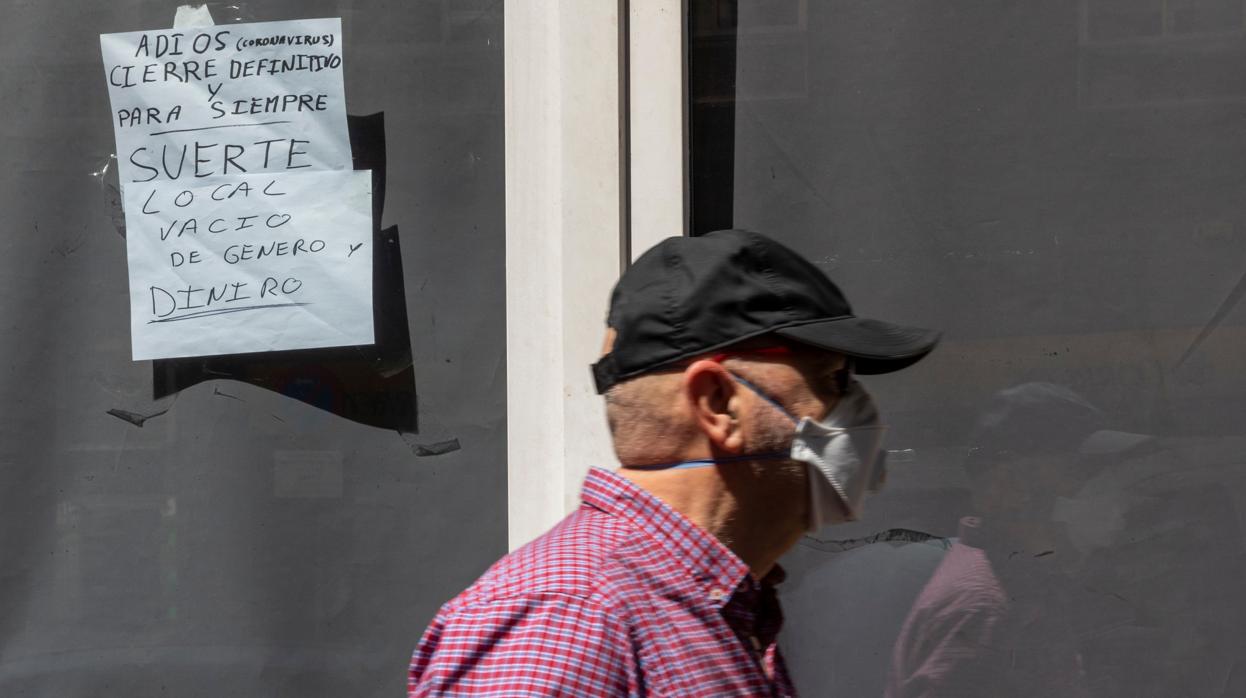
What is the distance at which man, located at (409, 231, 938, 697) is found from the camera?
125 centimetres

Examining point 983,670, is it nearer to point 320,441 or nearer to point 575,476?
point 575,476

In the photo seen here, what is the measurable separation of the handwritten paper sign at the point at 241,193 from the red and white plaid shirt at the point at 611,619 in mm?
1415

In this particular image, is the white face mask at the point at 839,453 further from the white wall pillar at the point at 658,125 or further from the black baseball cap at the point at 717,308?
the white wall pillar at the point at 658,125

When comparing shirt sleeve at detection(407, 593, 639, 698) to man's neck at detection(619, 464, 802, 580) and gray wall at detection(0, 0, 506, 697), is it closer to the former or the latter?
man's neck at detection(619, 464, 802, 580)

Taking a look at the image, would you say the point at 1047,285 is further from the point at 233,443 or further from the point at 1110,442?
the point at 233,443

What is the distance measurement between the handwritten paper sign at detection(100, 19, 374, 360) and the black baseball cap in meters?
1.32

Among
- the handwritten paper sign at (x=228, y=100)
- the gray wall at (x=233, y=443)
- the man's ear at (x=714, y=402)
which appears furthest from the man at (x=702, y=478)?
the handwritten paper sign at (x=228, y=100)

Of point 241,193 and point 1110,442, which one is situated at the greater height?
point 241,193

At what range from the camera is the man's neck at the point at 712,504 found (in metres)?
1.43

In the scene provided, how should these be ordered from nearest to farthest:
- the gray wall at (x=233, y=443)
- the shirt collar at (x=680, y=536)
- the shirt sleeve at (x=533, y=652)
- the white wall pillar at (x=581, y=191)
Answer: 1. the shirt sleeve at (x=533, y=652)
2. the shirt collar at (x=680, y=536)
3. the white wall pillar at (x=581, y=191)
4. the gray wall at (x=233, y=443)

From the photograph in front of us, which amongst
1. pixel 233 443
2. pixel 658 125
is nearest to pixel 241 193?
pixel 233 443

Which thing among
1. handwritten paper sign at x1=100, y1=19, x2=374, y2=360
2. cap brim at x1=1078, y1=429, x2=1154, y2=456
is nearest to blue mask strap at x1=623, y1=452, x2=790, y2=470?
cap brim at x1=1078, y1=429, x2=1154, y2=456

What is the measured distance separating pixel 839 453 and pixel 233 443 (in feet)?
5.49

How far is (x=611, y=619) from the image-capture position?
4.08ft
